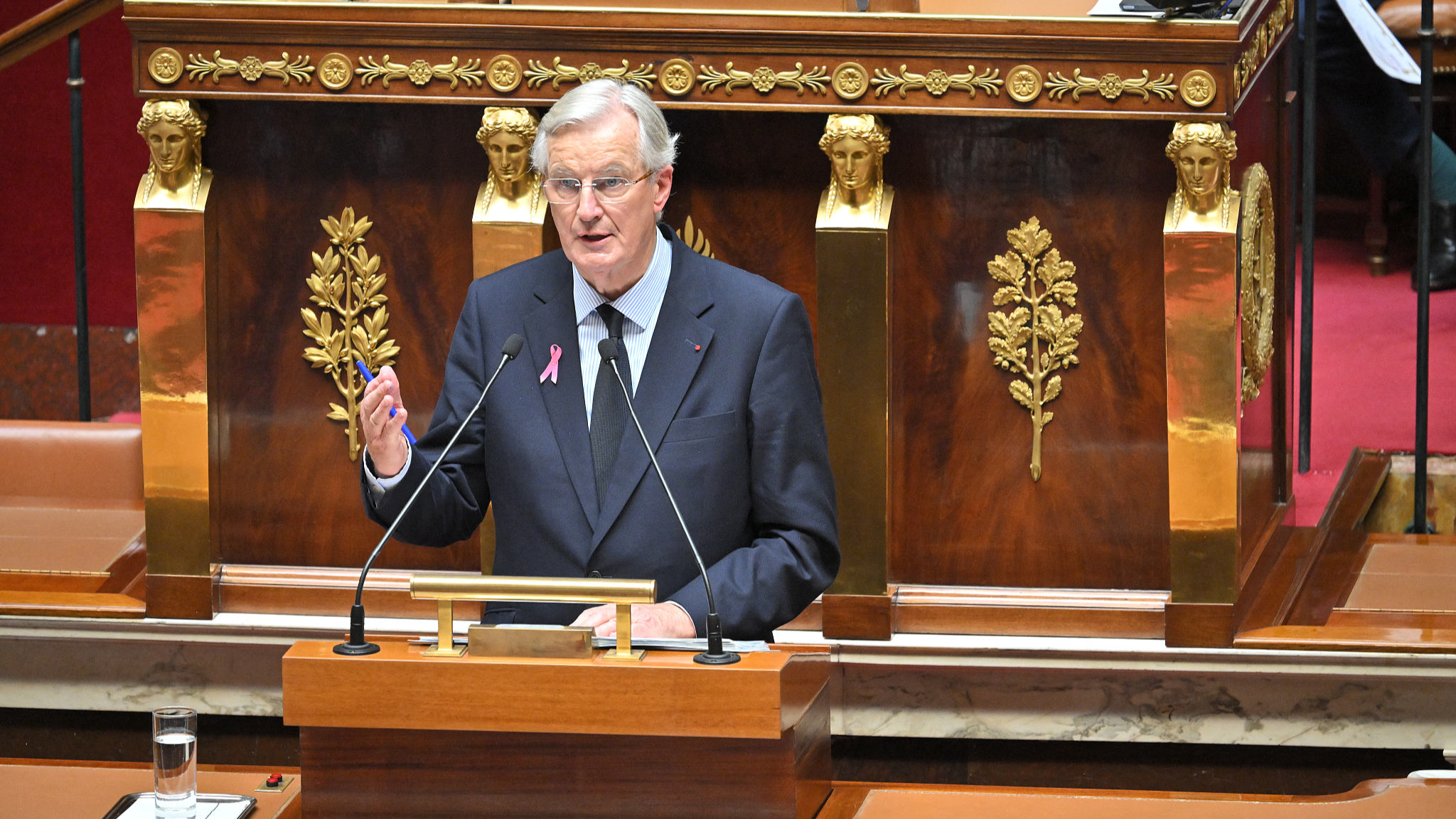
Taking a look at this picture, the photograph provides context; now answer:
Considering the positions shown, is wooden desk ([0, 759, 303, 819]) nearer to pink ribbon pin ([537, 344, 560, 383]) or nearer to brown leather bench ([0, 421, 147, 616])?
pink ribbon pin ([537, 344, 560, 383])

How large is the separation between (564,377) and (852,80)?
3.22 feet

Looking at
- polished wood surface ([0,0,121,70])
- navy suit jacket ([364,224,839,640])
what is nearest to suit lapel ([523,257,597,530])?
navy suit jacket ([364,224,839,640])

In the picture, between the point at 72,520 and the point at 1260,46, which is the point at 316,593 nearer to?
the point at 72,520

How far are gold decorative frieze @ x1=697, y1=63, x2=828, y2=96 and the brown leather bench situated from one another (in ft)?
4.55

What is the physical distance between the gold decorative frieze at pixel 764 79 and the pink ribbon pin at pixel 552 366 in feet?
3.00

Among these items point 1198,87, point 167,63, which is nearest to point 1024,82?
point 1198,87

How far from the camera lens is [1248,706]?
3.15 meters

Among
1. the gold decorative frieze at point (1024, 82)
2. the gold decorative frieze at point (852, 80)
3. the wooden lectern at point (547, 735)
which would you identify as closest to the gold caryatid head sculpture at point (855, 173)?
the gold decorative frieze at point (852, 80)

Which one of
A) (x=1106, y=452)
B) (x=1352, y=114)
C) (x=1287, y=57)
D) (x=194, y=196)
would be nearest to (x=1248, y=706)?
(x=1106, y=452)

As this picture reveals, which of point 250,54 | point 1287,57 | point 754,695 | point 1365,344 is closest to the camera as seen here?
point 754,695

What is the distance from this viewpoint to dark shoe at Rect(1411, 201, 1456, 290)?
5.41 meters

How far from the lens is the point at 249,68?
324 centimetres

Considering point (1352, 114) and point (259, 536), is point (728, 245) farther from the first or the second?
point (1352, 114)

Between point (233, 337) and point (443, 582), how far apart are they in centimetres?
169
